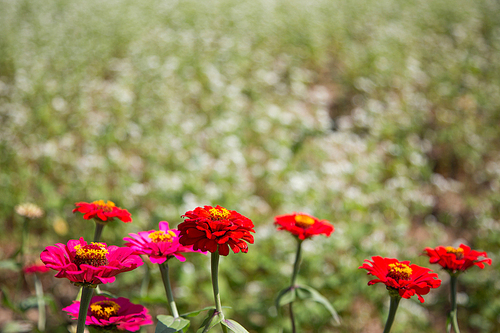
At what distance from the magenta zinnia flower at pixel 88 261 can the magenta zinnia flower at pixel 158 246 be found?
0.04m

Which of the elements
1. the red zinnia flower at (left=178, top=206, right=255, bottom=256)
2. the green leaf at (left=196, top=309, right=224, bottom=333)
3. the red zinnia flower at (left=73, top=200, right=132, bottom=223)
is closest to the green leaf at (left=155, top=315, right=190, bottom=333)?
the green leaf at (left=196, top=309, right=224, bottom=333)

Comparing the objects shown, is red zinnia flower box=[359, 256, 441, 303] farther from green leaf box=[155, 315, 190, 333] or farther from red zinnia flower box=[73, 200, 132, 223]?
red zinnia flower box=[73, 200, 132, 223]

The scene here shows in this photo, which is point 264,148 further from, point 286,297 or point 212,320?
point 212,320

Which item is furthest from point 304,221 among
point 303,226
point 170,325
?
point 170,325

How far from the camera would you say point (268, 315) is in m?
1.91

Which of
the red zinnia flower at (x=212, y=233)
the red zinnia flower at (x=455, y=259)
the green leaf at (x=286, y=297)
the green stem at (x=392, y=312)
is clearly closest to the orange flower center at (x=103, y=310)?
the red zinnia flower at (x=212, y=233)

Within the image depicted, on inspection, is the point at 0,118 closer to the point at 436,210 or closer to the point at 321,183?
the point at 321,183

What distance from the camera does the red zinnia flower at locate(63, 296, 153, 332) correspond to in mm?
672

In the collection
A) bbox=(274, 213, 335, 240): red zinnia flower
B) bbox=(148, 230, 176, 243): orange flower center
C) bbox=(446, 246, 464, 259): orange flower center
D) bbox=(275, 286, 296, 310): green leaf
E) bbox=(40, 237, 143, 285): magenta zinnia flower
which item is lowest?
bbox=(275, 286, 296, 310): green leaf

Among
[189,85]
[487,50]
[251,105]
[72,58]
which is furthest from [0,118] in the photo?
[487,50]

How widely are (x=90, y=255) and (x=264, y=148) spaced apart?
2.85 meters

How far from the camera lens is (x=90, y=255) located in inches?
25.0

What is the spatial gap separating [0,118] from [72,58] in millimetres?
1557

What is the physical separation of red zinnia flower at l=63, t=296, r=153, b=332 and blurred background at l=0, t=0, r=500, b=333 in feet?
0.48
